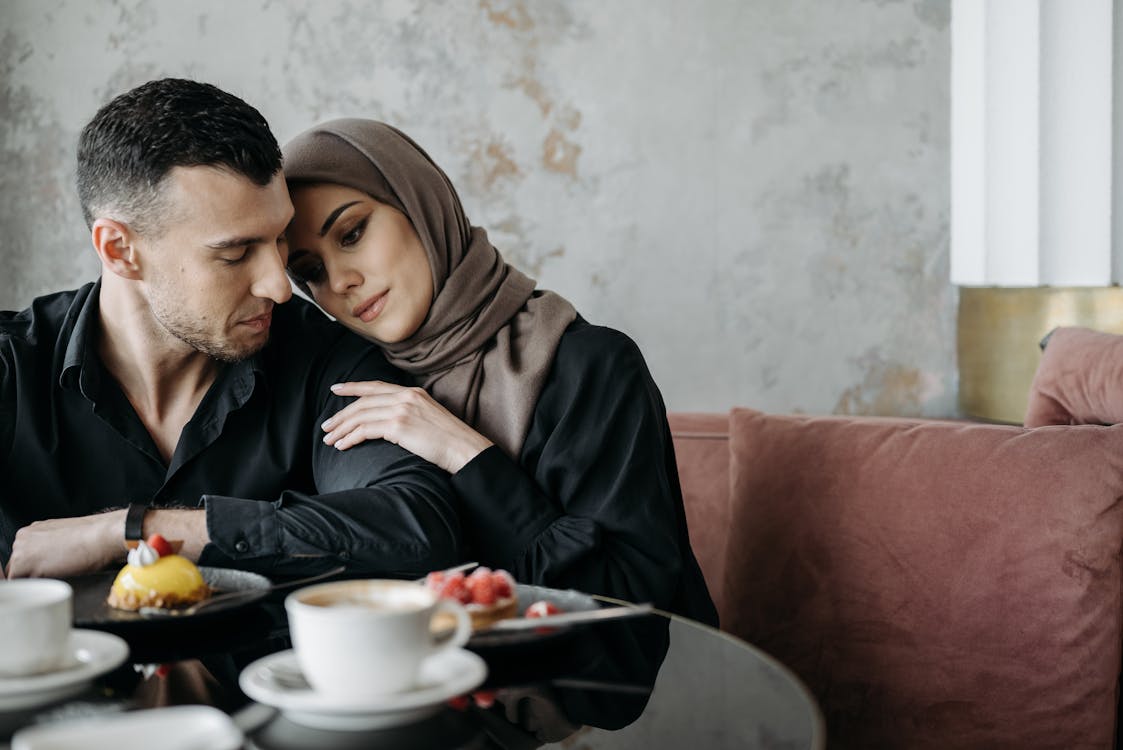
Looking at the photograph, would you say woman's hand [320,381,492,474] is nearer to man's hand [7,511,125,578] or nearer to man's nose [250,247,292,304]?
man's nose [250,247,292,304]

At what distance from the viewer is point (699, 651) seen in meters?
1.11

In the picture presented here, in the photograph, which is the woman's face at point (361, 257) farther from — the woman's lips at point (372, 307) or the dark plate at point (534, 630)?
the dark plate at point (534, 630)

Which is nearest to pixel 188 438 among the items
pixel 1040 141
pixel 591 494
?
pixel 591 494

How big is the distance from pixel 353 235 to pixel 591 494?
1.95 feet

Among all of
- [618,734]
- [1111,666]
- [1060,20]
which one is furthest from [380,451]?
[1060,20]

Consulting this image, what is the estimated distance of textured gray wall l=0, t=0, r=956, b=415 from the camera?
3000 mm

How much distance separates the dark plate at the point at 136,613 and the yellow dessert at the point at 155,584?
0.02 meters

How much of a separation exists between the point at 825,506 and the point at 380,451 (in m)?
0.76

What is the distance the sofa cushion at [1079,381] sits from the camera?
73.4 inches

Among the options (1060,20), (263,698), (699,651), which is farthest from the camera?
(1060,20)

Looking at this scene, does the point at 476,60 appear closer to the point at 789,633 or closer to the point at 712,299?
the point at 712,299

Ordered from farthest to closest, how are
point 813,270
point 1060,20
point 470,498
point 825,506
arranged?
point 813,270
point 1060,20
point 825,506
point 470,498

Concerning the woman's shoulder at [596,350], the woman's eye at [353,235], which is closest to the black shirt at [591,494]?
the woman's shoulder at [596,350]

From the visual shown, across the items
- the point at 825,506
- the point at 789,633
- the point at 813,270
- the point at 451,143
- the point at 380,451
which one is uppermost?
the point at 451,143
